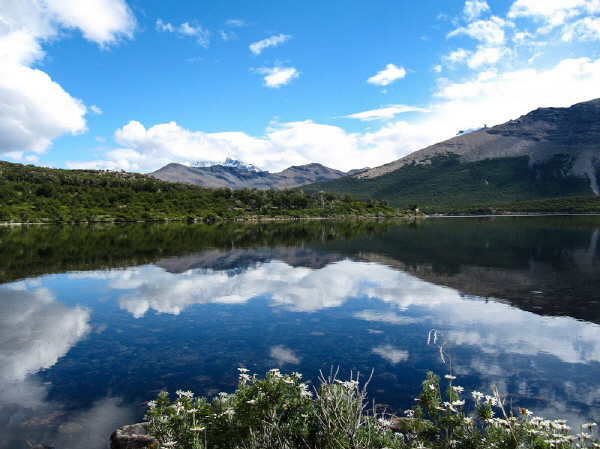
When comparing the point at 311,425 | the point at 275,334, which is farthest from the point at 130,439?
the point at 275,334

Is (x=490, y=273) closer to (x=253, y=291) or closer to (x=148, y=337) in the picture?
(x=253, y=291)

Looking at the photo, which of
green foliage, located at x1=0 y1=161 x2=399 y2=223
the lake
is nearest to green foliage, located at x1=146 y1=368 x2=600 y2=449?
the lake

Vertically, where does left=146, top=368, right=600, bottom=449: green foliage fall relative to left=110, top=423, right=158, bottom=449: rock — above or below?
above

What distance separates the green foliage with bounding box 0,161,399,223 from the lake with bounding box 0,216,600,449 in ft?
317

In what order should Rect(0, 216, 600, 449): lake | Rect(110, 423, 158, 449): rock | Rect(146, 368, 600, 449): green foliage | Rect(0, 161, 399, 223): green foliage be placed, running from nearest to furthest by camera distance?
Rect(146, 368, 600, 449): green foliage
Rect(110, 423, 158, 449): rock
Rect(0, 216, 600, 449): lake
Rect(0, 161, 399, 223): green foliage

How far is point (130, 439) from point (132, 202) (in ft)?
483

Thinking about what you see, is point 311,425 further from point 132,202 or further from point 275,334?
point 132,202

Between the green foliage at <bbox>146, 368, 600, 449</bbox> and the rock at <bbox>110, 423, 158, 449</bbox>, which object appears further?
the rock at <bbox>110, 423, 158, 449</bbox>

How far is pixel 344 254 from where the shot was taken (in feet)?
148

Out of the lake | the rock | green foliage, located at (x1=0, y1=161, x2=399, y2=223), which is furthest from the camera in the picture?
green foliage, located at (x1=0, y1=161, x2=399, y2=223)

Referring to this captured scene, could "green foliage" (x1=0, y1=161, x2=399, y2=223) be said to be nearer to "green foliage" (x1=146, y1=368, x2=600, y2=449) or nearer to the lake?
the lake

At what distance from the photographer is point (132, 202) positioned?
144875 millimetres

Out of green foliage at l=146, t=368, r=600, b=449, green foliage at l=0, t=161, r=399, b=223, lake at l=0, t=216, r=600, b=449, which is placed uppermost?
green foliage at l=0, t=161, r=399, b=223

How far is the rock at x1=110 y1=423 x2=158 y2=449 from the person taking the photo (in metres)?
8.96
